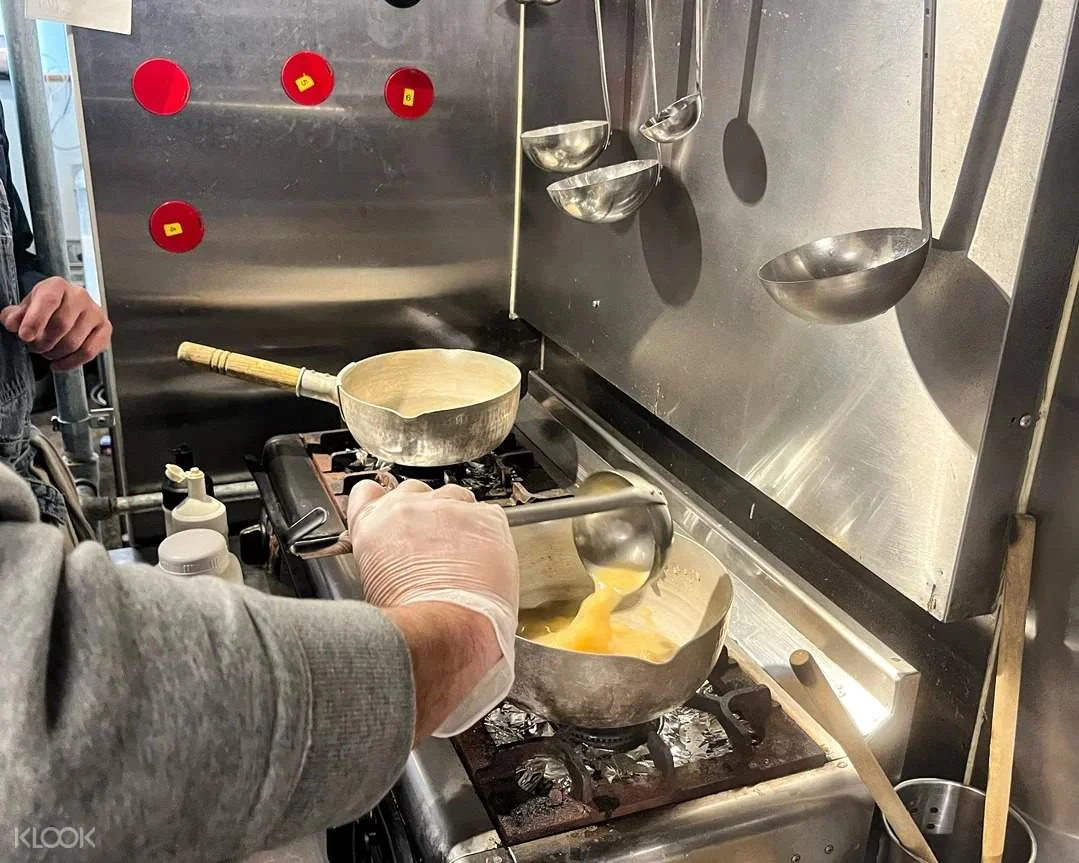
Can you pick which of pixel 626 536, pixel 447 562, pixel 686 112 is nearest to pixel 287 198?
pixel 686 112

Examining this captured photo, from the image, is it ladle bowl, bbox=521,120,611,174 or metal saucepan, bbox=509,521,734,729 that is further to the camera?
ladle bowl, bbox=521,120,611,174

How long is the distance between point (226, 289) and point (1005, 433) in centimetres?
118

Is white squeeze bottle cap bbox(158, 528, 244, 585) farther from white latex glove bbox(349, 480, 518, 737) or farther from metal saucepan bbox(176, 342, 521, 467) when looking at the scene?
white latex glove bbox(349, 480, 518, 737)

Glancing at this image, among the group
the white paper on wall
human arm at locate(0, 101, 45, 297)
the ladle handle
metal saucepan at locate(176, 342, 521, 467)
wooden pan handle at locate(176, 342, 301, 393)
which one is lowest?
metal saucepan at locate(176, 342, 521, 467)

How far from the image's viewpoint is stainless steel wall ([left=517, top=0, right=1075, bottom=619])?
76 centimetres

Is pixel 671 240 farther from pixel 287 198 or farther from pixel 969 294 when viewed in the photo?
pixel 287 198

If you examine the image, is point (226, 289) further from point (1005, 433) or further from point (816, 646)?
point (1005, 433)

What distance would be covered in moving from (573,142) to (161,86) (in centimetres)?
62

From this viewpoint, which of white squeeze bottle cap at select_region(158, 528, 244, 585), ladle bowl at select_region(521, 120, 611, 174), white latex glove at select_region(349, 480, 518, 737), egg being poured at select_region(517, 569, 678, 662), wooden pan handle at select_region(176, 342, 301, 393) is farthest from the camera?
wooden pan handle at select_region(176, 342, 301, 393)

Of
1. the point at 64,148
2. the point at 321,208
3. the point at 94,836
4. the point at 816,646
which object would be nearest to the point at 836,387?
the point at 816,646

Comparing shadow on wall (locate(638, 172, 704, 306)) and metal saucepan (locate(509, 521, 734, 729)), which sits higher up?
shadow on wall (locate(638, 172, 704, 306))

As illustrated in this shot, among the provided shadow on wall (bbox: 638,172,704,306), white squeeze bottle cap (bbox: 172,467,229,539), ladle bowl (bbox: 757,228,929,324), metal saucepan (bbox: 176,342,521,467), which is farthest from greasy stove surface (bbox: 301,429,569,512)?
ladle bowl (bbox: 757,228,929,324)

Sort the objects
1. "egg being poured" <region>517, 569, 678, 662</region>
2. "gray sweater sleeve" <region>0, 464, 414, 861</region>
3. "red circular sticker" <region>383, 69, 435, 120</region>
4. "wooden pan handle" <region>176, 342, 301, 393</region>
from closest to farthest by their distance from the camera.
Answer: "gray sweater sleeve" <region>0, 464, 414, 861</region> < "egg being poured" <region>517, 569, 678, 662</region> < "wooden pan handle" <region>176, 342, 301, 393</region> < "red circular sticker" <region>383, 69, 435, 120</region>

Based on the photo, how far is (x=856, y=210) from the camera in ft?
2.95
